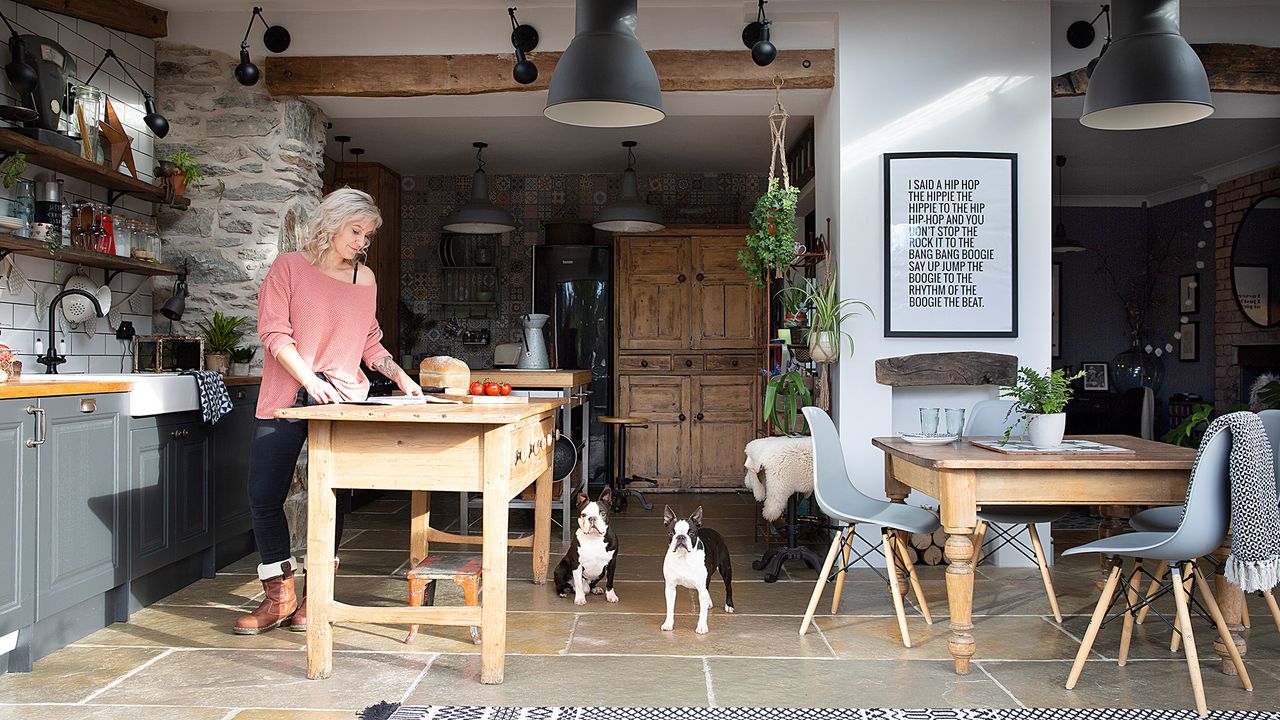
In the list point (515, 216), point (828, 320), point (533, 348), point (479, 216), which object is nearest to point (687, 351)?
point (479, 216)

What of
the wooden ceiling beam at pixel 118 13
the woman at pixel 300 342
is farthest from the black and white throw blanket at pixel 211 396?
the wooden ceiling beam at pixel 118 13

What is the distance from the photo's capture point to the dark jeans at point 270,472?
11.5ft

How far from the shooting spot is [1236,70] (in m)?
5.16

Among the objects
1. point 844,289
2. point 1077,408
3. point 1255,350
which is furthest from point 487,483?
point 1255,350

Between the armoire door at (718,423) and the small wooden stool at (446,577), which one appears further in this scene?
the armoire door at (718,423)

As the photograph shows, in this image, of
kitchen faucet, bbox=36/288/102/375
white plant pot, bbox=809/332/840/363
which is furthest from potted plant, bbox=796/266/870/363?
kitchen faucet, bbox=36/288/102/375

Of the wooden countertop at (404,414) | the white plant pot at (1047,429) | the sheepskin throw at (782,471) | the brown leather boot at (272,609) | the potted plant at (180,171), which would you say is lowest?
the brown leather boot at (272,609)

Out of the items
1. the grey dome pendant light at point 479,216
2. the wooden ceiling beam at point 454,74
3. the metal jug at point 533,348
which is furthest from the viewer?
the grey dome pendant light at point 479,216

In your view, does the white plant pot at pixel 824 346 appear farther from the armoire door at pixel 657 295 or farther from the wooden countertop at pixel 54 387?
the wooden countertop at pixel 54 387

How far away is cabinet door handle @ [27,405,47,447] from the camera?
3.14 metres

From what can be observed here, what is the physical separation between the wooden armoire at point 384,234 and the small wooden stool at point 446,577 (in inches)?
188

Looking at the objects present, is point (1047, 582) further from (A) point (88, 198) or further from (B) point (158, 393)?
(A) point (88, 198)

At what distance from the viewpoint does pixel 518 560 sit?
496 cm

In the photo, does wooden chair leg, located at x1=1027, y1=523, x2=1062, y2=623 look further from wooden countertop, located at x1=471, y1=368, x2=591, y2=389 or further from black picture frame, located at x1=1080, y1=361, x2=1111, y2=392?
black picture frame, located at x1=1080, y1=361, x2=1111, y2=392
